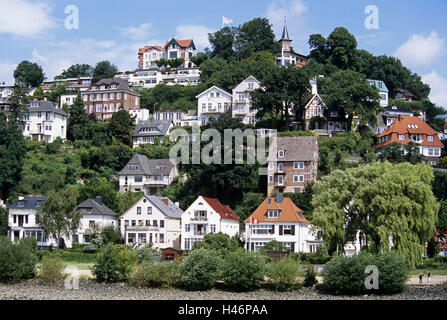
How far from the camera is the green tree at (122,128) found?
98.0 meters

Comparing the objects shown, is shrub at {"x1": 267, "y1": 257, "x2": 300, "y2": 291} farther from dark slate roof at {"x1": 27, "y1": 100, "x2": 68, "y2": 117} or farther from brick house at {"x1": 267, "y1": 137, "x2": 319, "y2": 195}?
dark slate roof at {"x1": 27, "y1": 100, "x2": 68, "y2": 117}

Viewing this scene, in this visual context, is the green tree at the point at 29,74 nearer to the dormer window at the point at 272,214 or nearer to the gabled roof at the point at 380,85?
the gabled roof at the point at 380,85

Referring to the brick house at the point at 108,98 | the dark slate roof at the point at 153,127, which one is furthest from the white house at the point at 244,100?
the brick house at the point at 108,98

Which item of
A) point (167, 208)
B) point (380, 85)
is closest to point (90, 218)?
point (167, 208)

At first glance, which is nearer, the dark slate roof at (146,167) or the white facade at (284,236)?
the white facade at (284,236)

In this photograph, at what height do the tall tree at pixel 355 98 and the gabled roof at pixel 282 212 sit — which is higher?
the tall tree at pixel 355 98

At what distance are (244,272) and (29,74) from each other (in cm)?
10898

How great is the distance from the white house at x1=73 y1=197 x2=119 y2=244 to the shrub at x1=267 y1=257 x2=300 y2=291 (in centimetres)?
2661

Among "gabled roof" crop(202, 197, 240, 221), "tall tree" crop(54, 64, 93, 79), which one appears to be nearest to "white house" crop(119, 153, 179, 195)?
"gabled roof" crop(202, 197, 240, 221)

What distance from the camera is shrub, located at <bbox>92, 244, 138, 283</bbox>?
2067 inches

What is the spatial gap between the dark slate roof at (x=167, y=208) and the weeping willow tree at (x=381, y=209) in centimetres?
2074

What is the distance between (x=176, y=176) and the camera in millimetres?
84062

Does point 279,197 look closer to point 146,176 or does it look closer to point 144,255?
point 144,255
